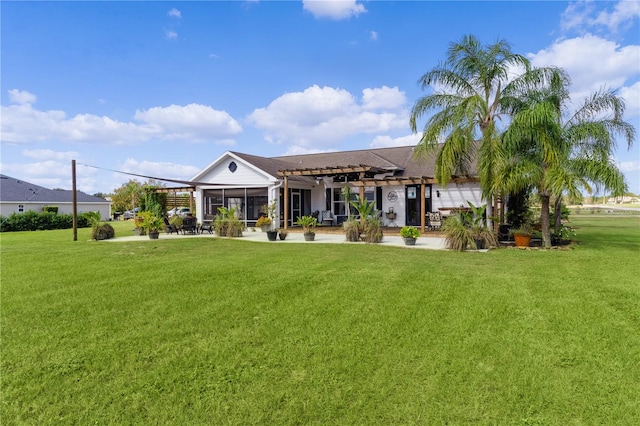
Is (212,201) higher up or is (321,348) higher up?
(212,201)

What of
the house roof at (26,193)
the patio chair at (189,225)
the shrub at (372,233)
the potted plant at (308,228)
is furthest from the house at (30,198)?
the shrub at (372,233)

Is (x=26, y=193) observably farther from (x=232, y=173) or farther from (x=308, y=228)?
(x=308, y=228)

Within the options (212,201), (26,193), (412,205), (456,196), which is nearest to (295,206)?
(212,201)

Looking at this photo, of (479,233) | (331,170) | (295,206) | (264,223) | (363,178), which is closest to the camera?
(479,233)

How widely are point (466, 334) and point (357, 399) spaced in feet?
6.69

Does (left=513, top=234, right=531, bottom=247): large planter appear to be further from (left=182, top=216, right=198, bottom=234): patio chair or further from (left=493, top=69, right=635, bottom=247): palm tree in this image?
(left=182, top=216, right=198, bottom=234): patio chair

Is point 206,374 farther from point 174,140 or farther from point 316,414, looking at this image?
point 174,140

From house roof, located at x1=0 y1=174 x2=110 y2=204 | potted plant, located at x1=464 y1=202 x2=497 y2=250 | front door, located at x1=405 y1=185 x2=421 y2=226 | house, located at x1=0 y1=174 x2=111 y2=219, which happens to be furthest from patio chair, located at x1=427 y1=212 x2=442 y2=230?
house roof, located at x1=0 y1=174 x2=110 y2=204

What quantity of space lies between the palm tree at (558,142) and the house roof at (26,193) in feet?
141

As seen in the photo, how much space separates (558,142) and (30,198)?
Result: 44.9 m

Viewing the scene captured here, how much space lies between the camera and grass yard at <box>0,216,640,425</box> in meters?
3.07

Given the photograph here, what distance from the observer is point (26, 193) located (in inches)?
1479

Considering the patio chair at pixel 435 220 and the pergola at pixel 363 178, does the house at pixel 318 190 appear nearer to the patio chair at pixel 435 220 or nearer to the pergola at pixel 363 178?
the pergola at pixel 363 178

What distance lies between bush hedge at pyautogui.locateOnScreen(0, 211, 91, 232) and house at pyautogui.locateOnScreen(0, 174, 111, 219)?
9.30m
